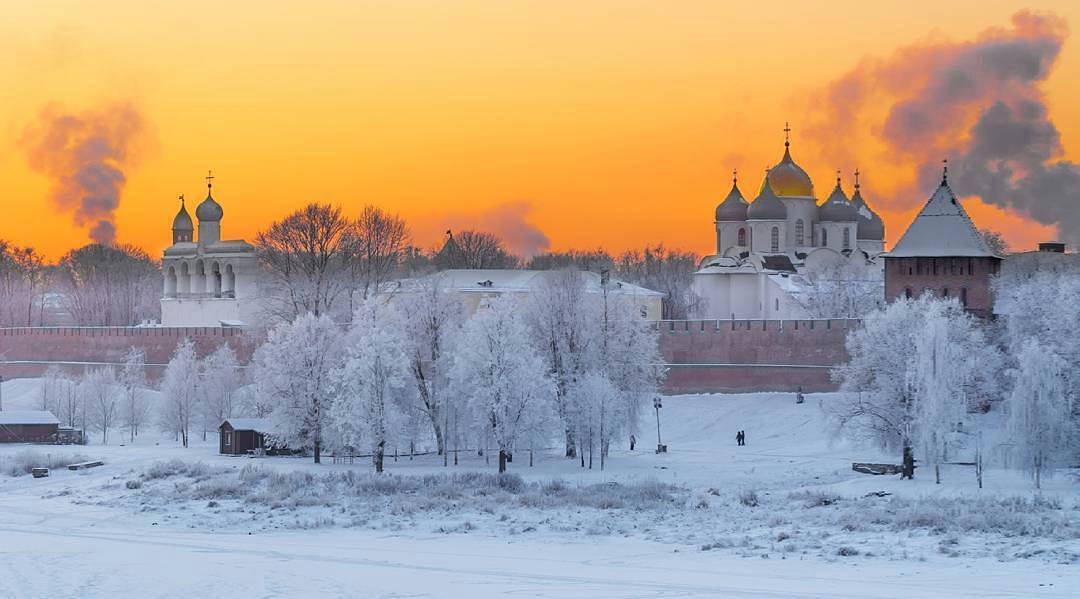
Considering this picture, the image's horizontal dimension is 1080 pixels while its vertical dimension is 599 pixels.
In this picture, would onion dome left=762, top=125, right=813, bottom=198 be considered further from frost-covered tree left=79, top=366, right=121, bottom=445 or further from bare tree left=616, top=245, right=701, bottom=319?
frost-covered tree left=79, top=366, right=121, bottom=445

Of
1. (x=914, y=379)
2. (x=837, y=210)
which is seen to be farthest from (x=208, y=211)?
(x=914, y=379)

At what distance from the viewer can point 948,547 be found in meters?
25.1

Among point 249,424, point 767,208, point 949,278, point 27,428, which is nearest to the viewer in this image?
point 249,424

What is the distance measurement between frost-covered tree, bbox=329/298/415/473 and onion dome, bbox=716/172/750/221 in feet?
107

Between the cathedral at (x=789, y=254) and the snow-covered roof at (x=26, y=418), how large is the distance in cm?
2634

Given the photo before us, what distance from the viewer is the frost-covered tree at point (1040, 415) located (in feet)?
103

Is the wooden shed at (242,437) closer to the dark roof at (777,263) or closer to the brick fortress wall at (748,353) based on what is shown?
the brick fortress wall at (748,353)

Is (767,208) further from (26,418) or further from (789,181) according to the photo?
(26,418)

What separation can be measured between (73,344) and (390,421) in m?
32.6

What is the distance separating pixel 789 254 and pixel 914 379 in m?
33.2

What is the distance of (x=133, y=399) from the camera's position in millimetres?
49312

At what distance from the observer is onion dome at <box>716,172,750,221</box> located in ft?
221

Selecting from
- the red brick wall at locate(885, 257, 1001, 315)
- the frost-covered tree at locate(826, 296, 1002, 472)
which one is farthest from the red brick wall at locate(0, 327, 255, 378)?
the frost-covered tree at locate(826, 296, 1002, 472)

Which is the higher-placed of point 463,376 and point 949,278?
point 949,278
